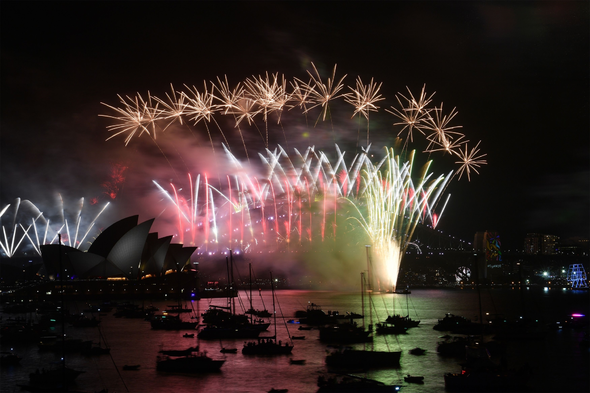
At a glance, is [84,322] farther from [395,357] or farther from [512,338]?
[512,338]

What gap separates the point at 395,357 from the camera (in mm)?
35625

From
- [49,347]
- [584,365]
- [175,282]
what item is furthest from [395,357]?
[175,282]

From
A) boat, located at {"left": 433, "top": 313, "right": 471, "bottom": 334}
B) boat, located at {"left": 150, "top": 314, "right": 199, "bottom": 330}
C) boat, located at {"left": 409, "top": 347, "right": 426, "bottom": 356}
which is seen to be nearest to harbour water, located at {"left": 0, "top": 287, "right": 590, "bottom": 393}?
boat, located at {"left": 409, "top": 347, "right": 426, "bottom": 356}

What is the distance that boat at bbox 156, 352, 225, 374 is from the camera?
3478 centimetres

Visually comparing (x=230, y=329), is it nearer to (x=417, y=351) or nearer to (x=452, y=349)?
(x=417, y=351)

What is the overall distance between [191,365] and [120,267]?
62.6m

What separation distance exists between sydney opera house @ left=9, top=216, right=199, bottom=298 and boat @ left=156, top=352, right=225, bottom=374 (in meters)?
52.4

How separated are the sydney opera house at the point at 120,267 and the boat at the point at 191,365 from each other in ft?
172

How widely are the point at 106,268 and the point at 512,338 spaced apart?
218ft

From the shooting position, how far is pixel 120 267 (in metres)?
93.2

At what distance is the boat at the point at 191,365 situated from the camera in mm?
34781

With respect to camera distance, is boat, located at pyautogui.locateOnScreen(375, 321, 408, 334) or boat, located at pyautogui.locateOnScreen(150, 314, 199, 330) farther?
boat, located at pyautogui.locateOnScreen(150, 314, 199, 330)

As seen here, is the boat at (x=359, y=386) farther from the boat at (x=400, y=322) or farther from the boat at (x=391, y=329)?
the boat at (x=400, y=322)

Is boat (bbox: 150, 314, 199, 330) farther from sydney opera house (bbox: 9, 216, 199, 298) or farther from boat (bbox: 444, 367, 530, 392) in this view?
boat (bbox: 444, 367, 530, 392)
